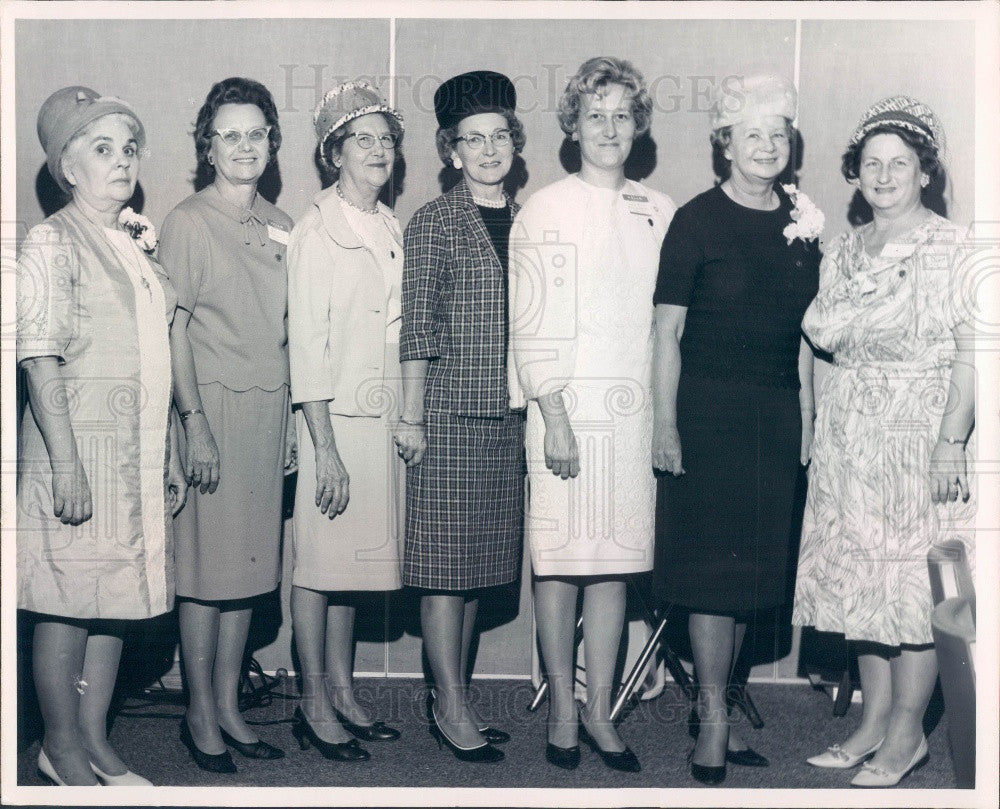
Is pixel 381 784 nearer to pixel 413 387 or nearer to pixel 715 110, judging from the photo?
pixel 413 387

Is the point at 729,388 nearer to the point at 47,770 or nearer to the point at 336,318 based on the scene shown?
the point at 336,318

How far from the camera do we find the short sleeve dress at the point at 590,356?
3.72 metres

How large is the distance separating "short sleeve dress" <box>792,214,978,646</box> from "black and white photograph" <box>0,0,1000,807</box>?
12 mm

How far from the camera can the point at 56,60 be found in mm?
3826

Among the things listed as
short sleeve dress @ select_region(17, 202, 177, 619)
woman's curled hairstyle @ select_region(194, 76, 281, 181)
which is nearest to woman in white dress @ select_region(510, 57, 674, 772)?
woman's curled hairstyle @ select_region(194, 76, 281, 181)

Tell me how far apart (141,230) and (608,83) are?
159cm

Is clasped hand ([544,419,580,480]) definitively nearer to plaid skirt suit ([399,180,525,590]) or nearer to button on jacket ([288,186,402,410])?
plaid skirt suit ([399,180,525,590])

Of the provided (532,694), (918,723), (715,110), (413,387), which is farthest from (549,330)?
(918,723)

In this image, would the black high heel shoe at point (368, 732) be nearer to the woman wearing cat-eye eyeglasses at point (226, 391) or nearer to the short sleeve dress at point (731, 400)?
the woman wearing cat-eye eyeglasses at point (226, 391)

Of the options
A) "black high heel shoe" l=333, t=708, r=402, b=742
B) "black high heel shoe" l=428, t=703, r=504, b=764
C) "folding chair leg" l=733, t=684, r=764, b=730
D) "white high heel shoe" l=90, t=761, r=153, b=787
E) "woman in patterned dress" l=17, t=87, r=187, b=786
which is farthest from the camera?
"folding chair leg" l=733, t=684, r=764, b=730

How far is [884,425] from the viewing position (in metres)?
3.68

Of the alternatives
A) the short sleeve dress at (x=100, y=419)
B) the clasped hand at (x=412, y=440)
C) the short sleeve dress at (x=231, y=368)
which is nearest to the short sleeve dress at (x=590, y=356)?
the clasped hand at (x=412, y=440)

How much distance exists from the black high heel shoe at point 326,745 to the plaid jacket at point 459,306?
3.72 feet

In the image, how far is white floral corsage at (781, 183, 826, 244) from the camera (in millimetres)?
3768
